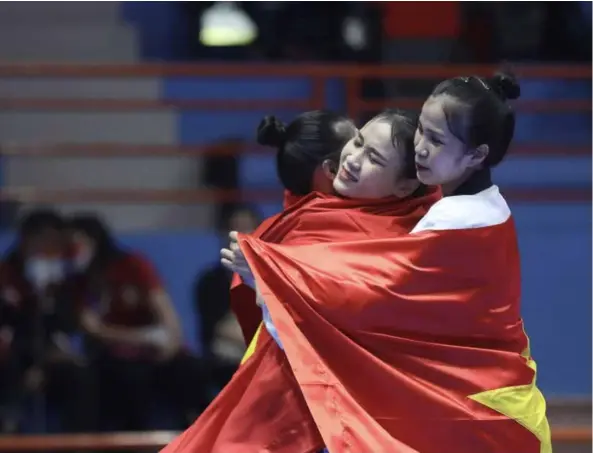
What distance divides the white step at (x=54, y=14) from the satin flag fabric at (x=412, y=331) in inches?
135

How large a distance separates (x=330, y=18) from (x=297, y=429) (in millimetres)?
2938

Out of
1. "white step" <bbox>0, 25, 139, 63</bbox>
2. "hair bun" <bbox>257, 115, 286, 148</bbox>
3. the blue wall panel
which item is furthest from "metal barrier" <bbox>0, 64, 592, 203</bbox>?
"hair bun" <bbox>257, 115, 286, 148</bbox>

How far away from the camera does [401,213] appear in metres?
1.68

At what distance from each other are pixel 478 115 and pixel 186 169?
3113 mm

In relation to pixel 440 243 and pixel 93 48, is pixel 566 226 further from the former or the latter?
pixel 440 243

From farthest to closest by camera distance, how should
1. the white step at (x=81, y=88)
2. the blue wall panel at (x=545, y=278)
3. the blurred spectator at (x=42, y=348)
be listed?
the white step at (x=81, y=88) < the blue wall panel at (x=545, y=278) < the blurred spectator at (x=42, y=348)

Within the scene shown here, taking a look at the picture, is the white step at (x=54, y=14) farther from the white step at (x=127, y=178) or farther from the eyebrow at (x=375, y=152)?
the eyebrow at (x=375, y=152)

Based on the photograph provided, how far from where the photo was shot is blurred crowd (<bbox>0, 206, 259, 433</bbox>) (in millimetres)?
3184

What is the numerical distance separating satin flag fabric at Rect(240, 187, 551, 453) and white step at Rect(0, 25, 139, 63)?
3339 mm

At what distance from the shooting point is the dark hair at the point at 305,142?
179 centimetres

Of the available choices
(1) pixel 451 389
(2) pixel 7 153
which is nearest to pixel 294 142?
(1) pixel 451 389

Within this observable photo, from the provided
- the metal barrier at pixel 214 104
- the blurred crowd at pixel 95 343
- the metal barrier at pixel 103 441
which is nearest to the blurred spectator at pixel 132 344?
the blurred crowd at pixel 95 343

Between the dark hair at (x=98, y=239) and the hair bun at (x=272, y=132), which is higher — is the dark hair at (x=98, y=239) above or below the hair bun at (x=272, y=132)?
below

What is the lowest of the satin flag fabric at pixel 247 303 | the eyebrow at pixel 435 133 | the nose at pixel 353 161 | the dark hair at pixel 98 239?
the dark hair at pixel 98 239
